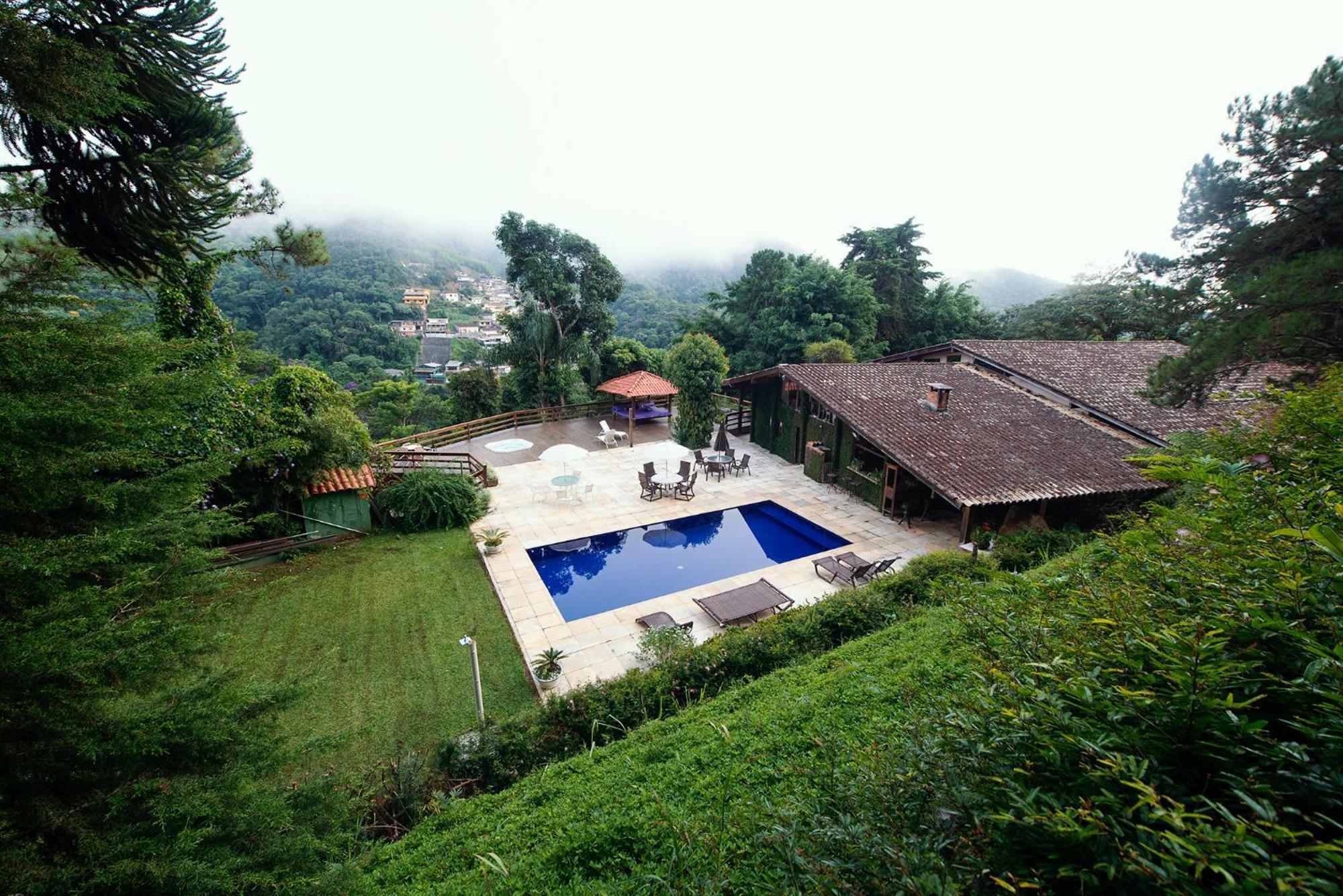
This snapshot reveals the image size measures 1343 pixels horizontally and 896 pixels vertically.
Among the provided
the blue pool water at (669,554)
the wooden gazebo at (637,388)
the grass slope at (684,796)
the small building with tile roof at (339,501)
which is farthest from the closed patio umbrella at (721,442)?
the grass slope at (684,796)

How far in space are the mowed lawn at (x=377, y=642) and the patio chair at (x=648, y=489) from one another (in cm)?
477

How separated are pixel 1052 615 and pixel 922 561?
6.16 m

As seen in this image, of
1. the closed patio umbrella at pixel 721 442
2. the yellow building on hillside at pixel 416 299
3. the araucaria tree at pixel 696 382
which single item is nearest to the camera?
the closed patio umbrella at pixel 721 442

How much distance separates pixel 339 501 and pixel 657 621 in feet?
26.8

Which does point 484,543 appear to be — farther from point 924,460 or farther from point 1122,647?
point 1122,647

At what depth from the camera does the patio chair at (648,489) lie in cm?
1422

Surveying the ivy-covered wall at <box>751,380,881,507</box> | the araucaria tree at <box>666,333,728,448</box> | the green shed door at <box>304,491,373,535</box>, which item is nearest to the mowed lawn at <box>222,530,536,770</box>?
the green shed door at <box>304,491,373,535</box>

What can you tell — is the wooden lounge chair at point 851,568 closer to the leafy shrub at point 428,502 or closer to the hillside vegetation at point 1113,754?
the hillside vegetation at point 1113,754

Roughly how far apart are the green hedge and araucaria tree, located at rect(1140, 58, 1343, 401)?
4.88 m

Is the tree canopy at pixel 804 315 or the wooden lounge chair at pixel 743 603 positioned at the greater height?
the tree canopy at pixel 804 315

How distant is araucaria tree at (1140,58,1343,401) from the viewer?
6410 mm

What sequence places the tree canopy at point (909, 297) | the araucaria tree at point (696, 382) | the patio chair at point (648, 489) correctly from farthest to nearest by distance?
the tree canopy at point (909, 297)
the araucaria tree at point (696, 382)
the patio chair at point (648, 489)

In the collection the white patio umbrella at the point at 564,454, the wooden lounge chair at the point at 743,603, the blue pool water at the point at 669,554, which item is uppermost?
the white patio umbrella at the point at 564,454

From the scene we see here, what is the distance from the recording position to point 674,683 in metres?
6.34
